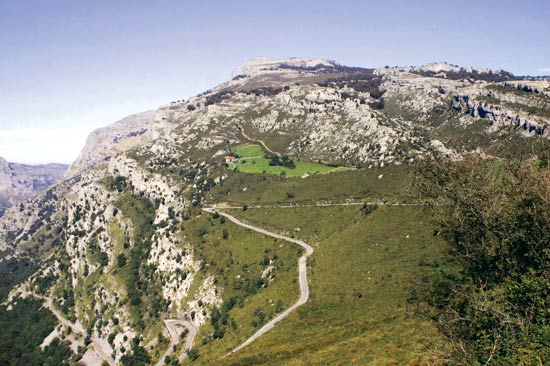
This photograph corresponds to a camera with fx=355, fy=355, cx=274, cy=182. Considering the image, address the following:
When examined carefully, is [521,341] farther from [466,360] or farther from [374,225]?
[374,225]

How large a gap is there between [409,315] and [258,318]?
147 ft

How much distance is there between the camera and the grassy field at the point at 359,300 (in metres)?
51.0

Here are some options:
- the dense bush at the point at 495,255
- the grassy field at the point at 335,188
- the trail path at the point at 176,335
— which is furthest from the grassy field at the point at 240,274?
the dense bush at the point at 495,255

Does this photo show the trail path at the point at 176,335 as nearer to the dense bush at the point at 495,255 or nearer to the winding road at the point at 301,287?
the winding road at the point at 301,287

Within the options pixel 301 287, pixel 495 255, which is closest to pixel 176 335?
pixel 301 287

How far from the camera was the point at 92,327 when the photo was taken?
18850 centimetres

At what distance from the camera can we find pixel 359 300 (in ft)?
247

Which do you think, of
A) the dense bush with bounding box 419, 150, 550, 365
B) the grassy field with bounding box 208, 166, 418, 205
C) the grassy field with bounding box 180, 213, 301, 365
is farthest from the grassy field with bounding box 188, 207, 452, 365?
the grassy field with bounding box 208, 166, 418, 205

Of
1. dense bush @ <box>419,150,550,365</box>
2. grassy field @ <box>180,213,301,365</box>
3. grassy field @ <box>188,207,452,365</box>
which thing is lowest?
grassy field @ <box>180,213,301,365</box>

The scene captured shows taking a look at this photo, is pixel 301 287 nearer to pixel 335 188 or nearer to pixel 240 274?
pixel 240 274

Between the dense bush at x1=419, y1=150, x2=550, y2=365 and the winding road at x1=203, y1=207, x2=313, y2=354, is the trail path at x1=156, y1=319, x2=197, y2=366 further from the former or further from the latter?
the dense bush at x1=419, y1=150, x2=550, y2=365

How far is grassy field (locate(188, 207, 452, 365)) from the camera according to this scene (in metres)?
51.0

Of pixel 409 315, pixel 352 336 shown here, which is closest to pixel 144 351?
pixel 352 336

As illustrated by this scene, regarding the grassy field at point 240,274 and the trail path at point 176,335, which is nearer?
the grassy field at point 240,274
